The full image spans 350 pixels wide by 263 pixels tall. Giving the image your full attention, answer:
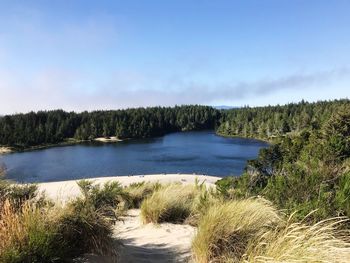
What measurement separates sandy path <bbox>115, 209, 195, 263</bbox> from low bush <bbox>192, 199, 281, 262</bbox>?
1.62 ft

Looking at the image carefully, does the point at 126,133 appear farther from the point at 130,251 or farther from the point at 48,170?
the point at 130,251

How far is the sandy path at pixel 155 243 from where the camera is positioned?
495 centimetres

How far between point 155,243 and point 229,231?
183 centimetres

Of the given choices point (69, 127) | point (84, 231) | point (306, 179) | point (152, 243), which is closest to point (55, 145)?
point (69, 127)

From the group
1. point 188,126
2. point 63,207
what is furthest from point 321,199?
point 188,126

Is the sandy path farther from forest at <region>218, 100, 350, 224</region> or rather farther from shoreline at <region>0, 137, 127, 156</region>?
shoreline at <region>0, 137, 127, 156</region>

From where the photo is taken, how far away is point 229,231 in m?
4.34

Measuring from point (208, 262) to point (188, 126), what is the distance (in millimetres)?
149426

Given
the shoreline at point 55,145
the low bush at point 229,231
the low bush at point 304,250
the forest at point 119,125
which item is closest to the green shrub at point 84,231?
the low bush at point 229,231

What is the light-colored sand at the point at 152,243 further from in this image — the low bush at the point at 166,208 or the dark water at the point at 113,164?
the dark water at the point at 113,164

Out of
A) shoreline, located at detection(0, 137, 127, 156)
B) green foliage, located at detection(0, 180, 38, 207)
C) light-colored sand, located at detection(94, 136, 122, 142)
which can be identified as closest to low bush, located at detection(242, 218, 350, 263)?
green foliage, located at detection(0, 180, 38, 207)

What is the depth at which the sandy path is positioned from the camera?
4.95 metres

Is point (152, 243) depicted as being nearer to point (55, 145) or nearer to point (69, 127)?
point (55, 145)

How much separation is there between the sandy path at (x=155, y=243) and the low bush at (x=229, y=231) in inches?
19.5
